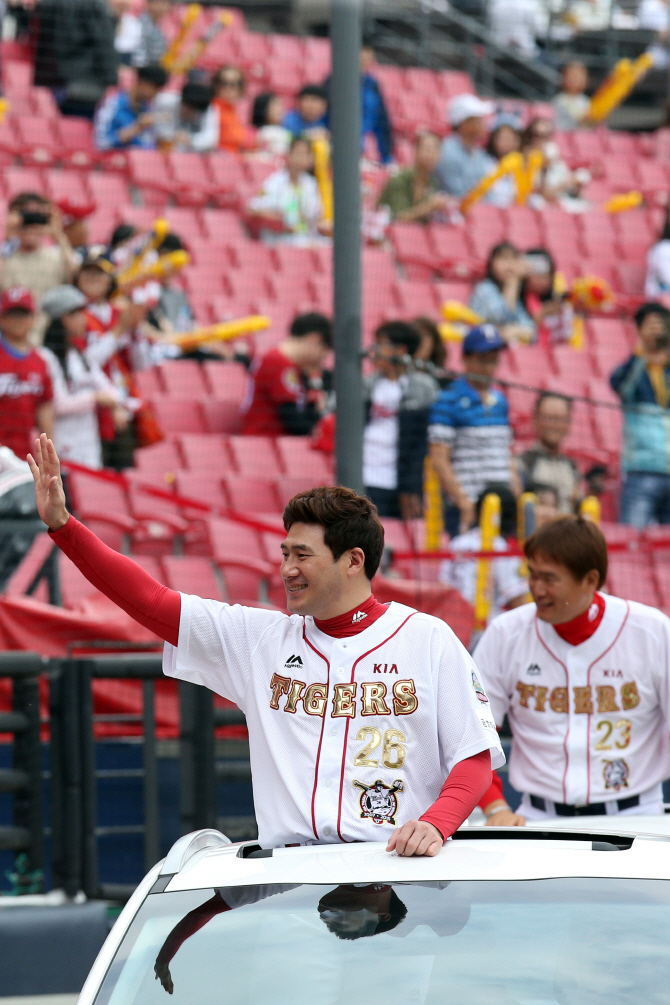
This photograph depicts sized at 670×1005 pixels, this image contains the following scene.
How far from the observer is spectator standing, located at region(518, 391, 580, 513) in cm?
780

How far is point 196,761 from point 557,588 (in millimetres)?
1781

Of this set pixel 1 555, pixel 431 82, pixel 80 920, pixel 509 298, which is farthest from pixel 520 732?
pixel 431 82

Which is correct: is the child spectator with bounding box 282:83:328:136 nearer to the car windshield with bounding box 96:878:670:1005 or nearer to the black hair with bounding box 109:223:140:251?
the black hair with bounding box 109:223:140:251

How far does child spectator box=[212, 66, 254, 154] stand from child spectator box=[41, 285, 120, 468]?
16.0 ft

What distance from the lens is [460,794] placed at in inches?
116

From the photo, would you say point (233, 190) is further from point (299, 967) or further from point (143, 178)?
point (299, 967)

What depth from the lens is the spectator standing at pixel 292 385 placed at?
28.5 ft

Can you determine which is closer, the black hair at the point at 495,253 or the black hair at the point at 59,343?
the black hair at the point at 59,343

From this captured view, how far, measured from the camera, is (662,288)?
484 inches

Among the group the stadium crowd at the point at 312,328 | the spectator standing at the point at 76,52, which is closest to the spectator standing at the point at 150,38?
the stadium crowd at the point at 312,328

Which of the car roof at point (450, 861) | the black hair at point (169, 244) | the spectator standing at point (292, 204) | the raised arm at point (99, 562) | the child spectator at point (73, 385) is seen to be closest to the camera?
the car roof at point (450, 861)

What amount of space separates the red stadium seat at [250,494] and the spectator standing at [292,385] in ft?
2.23

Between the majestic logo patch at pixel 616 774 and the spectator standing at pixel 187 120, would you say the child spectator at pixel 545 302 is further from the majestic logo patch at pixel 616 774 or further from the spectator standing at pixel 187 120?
the majestic logo patch at pixel 616 774

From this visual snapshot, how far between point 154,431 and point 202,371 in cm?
97
